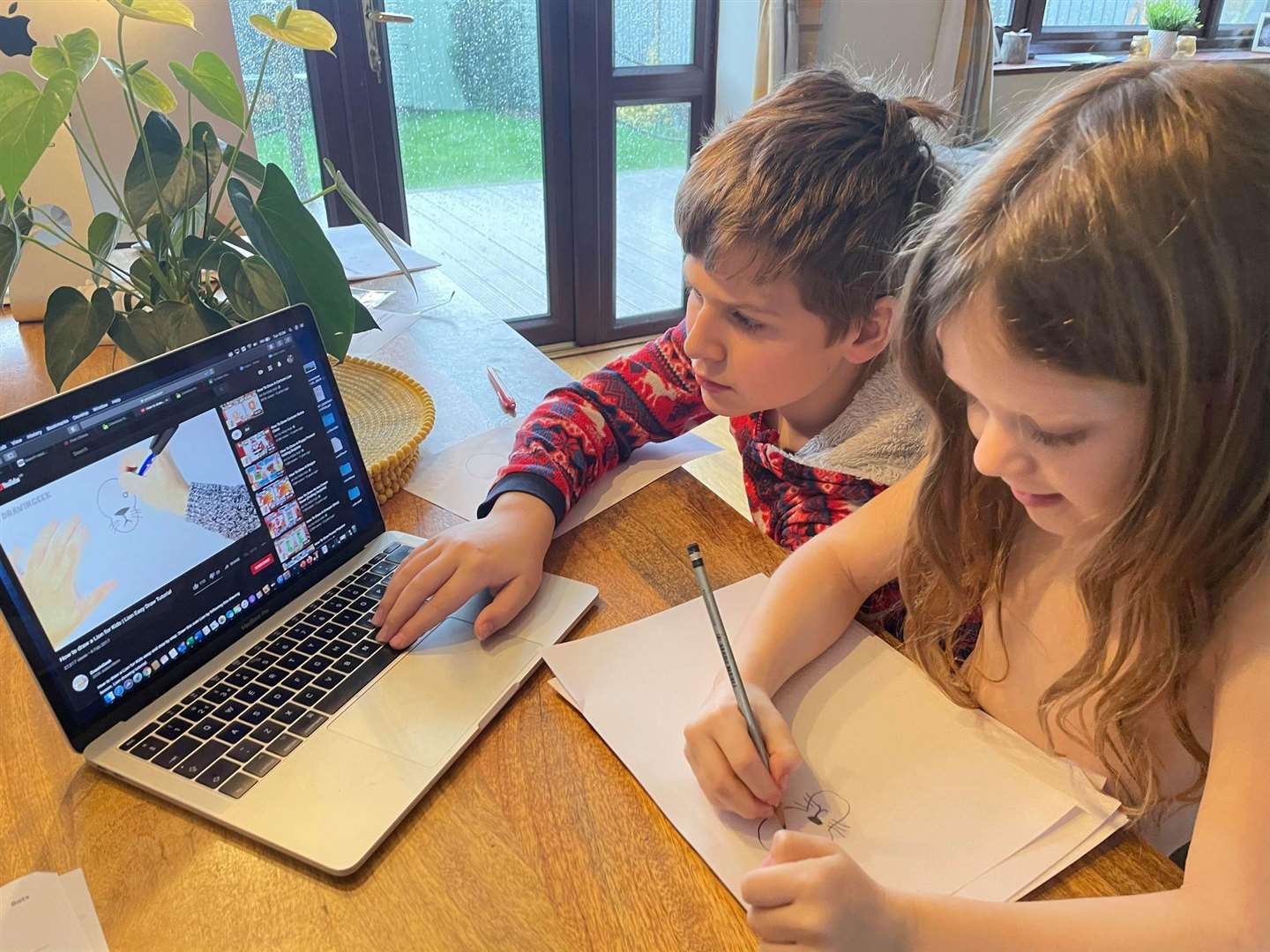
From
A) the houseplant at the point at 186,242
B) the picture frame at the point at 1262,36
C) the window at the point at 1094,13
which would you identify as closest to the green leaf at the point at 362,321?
the houseplant at the point at 186,242

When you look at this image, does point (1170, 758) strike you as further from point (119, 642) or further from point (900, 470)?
point (119, 642)

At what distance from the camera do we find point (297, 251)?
76cm

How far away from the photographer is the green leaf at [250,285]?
75 cm

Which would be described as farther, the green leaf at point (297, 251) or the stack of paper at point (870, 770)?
the green leaf at point (297, 251)

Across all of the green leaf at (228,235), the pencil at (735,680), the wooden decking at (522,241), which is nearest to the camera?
the pencil at (735,680)

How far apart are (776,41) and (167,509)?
2285mm

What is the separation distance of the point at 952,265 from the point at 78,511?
0.57m

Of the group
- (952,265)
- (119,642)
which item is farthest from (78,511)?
(952,265)

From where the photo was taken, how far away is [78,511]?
56 cm

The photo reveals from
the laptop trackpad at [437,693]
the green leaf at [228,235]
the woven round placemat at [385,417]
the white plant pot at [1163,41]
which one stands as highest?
the white plant pot at [1163,41]

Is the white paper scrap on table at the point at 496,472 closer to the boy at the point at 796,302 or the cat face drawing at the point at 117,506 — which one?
the boy at the point at 796,302

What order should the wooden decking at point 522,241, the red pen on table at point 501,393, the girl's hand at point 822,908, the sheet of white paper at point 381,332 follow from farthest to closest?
the wooden decking at point 522,241 → the sheet of white paper at point 381,332 → the red pen on table at point 501,393 → the girl's hand at point 822,908

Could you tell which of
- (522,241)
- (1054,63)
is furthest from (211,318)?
(1054,63)

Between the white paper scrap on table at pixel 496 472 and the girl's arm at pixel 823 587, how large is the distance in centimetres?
23
